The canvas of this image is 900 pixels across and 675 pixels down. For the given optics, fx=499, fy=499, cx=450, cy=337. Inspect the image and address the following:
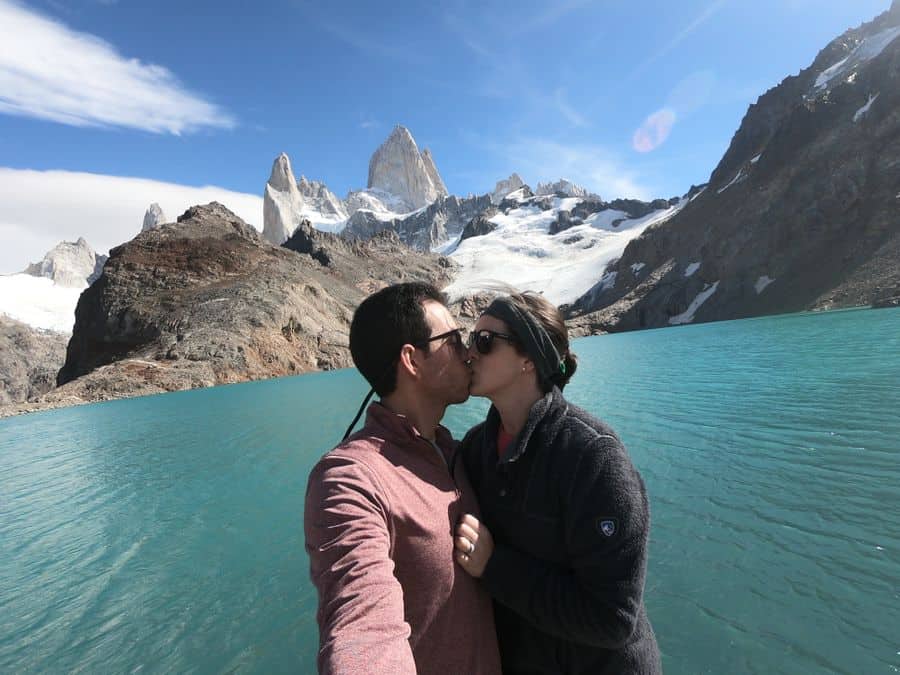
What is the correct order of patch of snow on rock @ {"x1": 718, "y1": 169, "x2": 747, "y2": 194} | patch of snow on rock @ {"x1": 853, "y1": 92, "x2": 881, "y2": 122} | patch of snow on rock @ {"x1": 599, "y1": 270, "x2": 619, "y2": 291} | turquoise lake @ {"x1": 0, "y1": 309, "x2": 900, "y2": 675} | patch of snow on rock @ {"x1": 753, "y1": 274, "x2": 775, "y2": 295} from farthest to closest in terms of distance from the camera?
1. patch of snow on rock @ {"x1": 599, "y1": 270, "x2": 619, "y2": 291}
2. patch of snow on rock @ {"x1": 718, "y1": 169, "x2": 747, "y2": 194}
3. patch of snow on rock @ {"x1": 753, "y1": 274, "x2": 775, "y2": 295}
4. patch of snow on rock @ {"x1": 853, "y1": 92, "x2": 881, "y2": 122}
5. turquoise lake @ {"x1": 0, "y1": 309, "x2": 900, "y2": 675}

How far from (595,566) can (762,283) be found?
91800 mm

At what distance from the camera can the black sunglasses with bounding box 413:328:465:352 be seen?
7.79 ft

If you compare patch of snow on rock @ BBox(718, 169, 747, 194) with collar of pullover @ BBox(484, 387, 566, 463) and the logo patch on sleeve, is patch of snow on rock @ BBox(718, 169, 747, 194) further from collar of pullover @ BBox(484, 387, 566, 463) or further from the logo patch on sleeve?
the logo patch on sleeve

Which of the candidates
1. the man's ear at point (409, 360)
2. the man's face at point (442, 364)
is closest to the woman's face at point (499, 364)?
the man's face at point (442, 364)

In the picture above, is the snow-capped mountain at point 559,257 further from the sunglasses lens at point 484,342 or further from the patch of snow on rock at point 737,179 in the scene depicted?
the sunglasses lens at point 484,342

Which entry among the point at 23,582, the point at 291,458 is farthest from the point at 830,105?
the point at 23,582

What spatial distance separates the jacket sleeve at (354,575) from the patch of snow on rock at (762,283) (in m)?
90.6

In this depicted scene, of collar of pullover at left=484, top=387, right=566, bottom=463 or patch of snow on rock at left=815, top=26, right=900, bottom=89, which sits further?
patch of snow on rock at left=815, top=26, right=900, bottom=89

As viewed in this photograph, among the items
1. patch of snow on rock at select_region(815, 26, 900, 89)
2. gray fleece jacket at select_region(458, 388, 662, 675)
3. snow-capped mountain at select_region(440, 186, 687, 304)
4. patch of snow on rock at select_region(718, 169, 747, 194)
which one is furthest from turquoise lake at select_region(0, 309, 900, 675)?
patch of snow on rock at select_region(815, 26, 900, 89)

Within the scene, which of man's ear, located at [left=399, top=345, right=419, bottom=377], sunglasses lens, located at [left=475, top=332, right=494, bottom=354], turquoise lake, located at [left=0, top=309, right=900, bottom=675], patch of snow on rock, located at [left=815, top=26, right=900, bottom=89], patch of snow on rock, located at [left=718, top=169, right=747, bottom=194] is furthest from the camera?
patch of snow on rock, located at [left=815, top=26, right=900, bottom=89]

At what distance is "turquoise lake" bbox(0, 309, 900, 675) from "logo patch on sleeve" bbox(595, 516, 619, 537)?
137 inches

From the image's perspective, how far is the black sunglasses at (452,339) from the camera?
7.79 ft

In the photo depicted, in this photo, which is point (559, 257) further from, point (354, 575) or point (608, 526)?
point (354, 575)

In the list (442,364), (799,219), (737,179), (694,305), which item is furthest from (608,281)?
(442,364)
